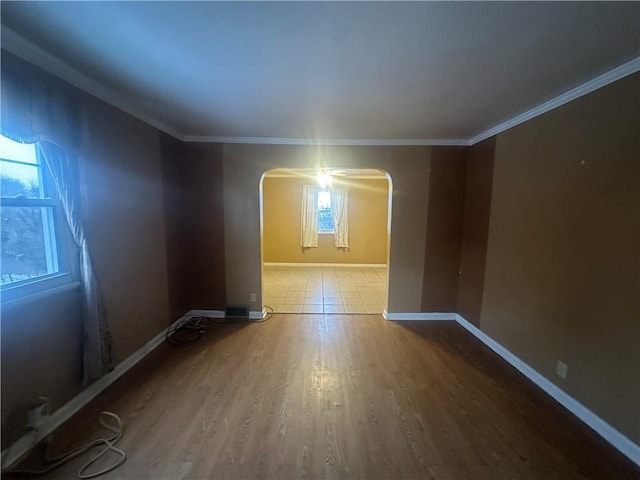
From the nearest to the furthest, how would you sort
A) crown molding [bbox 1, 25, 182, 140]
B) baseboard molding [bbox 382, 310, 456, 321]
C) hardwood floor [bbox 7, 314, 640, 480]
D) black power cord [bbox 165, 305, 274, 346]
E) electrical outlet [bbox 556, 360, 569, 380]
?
crown molding [bbox 1, 25, 182, 140] → hardwood floor [bbox 7, 314, 640, 480] → electrical outlet [bbox 556, 360, 569, 380] → black power cord [bbox 165, 305, 274, 346] → baseboard molding [bbox 382, 310, 456, 321]

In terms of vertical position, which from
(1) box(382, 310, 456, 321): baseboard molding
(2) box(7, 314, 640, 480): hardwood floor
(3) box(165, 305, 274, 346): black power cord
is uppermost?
(1) box(382, 310, 456, 321): baseboard molding

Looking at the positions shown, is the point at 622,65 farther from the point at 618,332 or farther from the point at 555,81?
the point at 618,332

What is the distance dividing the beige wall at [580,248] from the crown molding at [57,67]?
3.47 m

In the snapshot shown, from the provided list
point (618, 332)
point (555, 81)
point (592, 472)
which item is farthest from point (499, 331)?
point (555, 81)

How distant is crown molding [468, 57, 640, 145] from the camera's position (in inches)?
65.5

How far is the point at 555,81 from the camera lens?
1.89 m

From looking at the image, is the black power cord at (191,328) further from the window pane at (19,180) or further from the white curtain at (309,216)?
the white curtain at (309,216)

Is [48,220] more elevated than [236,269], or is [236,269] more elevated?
[48,220]

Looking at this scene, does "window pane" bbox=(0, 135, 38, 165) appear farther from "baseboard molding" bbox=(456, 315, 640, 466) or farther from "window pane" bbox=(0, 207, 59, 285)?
"baseboard molding" bbox=(456, 315, 640, 466)

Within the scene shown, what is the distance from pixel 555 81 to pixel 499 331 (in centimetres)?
225

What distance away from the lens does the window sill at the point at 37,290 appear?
61.4 inches

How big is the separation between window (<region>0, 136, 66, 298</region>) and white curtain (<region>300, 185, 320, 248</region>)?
5302 mm

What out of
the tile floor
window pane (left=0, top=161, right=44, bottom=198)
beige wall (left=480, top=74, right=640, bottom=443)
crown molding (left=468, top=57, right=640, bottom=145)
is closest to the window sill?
window pane (left=0, top=161, right=44, bottom=198)

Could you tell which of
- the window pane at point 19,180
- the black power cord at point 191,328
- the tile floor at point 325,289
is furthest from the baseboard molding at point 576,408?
the window pane at point 19,180
